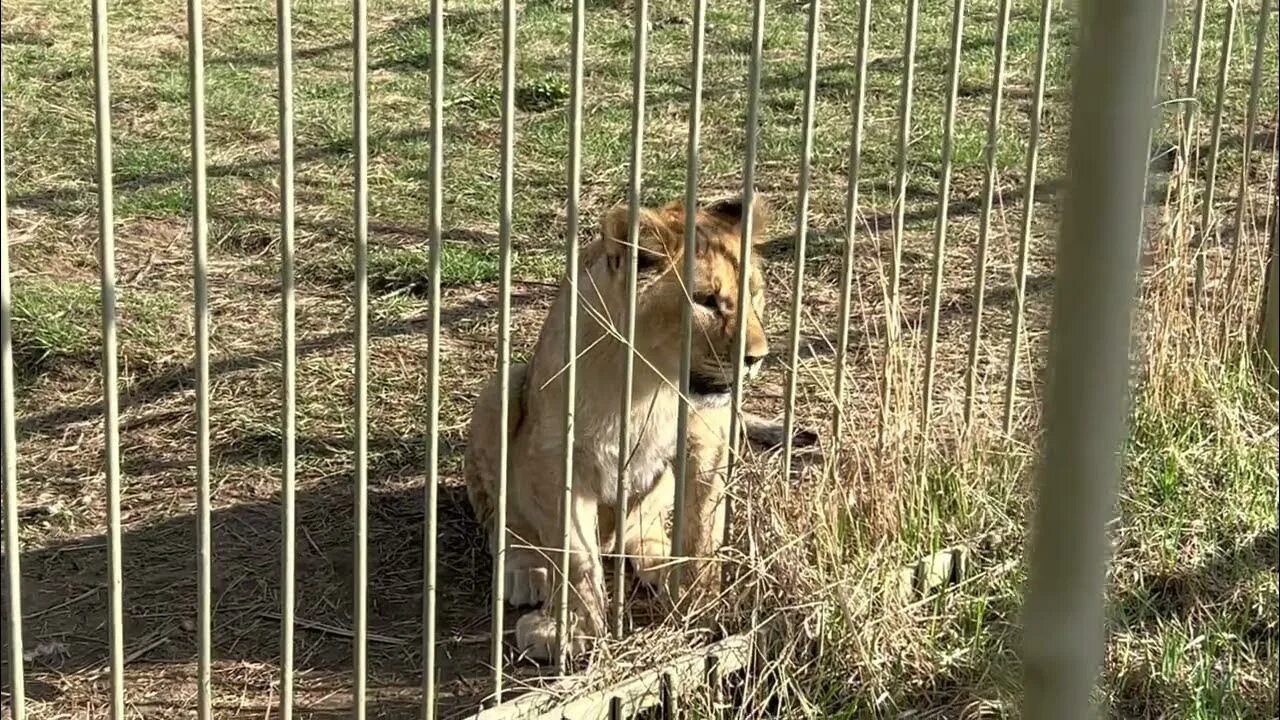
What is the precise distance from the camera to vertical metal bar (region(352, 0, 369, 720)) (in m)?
2.88

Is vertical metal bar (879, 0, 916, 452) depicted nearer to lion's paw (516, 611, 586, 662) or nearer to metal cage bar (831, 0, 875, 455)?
metal cage bar (831, 0, 875, 455)

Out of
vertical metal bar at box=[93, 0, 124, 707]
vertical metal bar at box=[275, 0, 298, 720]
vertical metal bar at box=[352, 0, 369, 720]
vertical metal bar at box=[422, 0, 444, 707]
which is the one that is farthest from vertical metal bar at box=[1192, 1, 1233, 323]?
vertical metal bar at box=[93, 0, 124, 707]

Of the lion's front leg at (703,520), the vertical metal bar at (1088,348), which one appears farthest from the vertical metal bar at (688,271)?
the vertical metal bar at (1088,348)

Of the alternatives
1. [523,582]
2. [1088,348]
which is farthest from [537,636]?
[1088,348]

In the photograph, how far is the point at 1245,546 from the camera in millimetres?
4336

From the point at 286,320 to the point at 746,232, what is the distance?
1.14 m

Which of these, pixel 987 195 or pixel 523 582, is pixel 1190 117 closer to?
pixel 987 195

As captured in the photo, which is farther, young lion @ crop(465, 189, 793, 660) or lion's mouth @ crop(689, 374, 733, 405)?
lion's mouth @ crop(689, 374, 733, 405)

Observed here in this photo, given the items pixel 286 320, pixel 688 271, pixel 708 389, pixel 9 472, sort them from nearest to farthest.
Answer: pixel 9 472
pixel 286 320
pixel 688 271
pixel 708 389

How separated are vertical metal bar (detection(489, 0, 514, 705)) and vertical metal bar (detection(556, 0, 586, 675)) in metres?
0.12

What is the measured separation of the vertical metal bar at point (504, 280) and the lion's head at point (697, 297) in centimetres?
66

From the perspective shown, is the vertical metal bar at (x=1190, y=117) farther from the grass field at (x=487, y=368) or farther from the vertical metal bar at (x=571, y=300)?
the vertical metal bar at (x=571, y=300)

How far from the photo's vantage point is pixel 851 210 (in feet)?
12.7

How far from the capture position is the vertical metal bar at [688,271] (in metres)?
3.45
